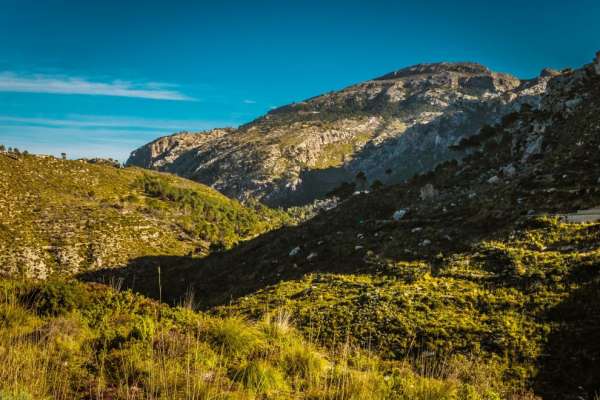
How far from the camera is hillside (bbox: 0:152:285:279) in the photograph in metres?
108

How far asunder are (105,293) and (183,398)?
779cm

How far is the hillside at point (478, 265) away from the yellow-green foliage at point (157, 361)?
1.87 m

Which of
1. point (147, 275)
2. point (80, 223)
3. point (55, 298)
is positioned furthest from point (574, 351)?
point (80, 223)

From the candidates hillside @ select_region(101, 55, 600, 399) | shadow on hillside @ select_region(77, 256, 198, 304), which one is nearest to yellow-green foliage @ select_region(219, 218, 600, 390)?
hillside @ select_region(101, 55, 600, 399)

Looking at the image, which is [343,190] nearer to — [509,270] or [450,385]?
[509,270]

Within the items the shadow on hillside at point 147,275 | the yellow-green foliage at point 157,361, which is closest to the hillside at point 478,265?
the yellow-green foliage at point 157,361

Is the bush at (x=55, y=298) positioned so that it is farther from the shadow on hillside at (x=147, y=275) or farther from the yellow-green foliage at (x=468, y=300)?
the shadow on hillside at (x=147, y=275)

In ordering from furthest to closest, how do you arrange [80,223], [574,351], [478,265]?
[80,223] → [478,265] → [574,351]

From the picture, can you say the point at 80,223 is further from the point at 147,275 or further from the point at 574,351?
the point at 574,351

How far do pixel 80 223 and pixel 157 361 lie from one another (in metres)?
142

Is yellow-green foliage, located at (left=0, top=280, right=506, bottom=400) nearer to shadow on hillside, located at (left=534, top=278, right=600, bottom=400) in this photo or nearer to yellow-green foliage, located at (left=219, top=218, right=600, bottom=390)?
yellow-green foliage, located at (left=219, top=218, right=600, bottom=390)

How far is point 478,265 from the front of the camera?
22891 millimetres

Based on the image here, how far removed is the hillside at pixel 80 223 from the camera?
108062 mm

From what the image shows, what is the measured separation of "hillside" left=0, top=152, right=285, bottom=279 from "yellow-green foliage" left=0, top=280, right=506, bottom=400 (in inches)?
4070
